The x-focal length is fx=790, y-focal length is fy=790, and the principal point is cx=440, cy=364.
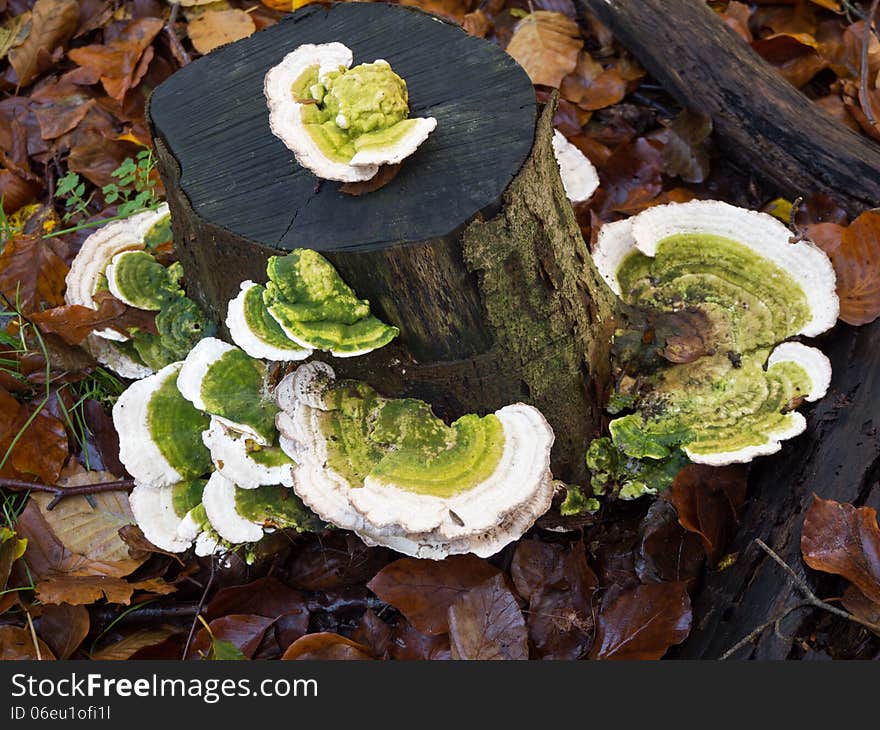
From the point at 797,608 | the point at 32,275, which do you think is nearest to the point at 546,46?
the point at 32,275

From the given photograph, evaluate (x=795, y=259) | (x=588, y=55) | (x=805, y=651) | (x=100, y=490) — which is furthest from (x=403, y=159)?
(x=588, y=55)

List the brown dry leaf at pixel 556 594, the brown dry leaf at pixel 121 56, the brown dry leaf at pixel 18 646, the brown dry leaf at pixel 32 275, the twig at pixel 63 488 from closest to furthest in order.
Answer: the brown dry leaf at pixel 556 594 < the brown dry leaf at pixel 18 646 < the twig at pixel 63 488 < the brown dry leaf at pixel 32 275 < the brown dry leaf at pixel 121 56

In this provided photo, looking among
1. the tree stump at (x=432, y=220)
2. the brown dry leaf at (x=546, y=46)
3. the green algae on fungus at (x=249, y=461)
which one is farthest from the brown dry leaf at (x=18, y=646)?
the brown dry leaf at (x=546, y=46)

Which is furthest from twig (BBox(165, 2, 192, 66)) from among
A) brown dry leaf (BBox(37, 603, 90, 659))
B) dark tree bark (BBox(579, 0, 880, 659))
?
brown dry leaf (BBox(37, 603, 90, 659))

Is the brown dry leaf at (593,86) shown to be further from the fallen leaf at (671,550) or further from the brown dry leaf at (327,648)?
the brown dry leaf at (327,648)

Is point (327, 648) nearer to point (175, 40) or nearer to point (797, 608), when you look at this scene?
point (797, 608)

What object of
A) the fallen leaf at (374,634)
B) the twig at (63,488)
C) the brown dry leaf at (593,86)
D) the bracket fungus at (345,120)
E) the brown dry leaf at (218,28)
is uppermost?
the bracket fungus at (345,120)
